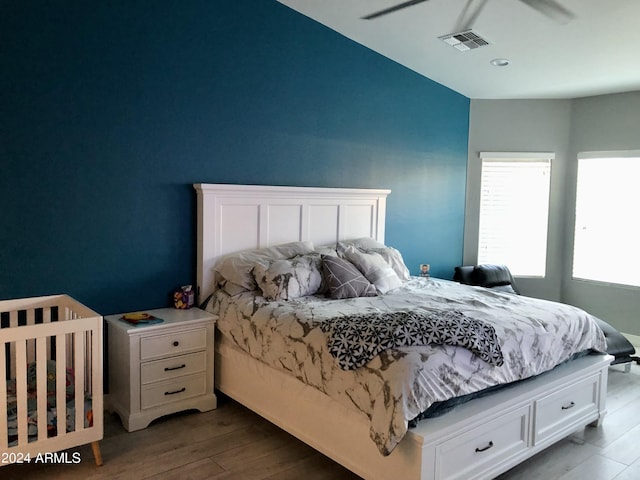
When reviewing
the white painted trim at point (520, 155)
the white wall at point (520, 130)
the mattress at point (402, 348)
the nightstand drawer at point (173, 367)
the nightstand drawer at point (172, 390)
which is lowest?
the nightstand drawer at point (172, 390)

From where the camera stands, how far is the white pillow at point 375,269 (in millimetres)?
3650

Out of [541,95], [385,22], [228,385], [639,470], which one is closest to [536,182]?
[541,95]

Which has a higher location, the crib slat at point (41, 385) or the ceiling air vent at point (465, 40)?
the ceiling air vent at point (465, 40)

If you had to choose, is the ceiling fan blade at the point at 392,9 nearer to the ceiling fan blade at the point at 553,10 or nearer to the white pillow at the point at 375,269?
the ceiling fan blade at the point at 553,10

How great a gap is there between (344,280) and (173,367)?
1210 millimetres

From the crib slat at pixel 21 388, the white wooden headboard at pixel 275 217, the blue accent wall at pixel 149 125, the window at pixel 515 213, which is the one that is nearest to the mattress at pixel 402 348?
the white wooden headboard at pixel 275 217

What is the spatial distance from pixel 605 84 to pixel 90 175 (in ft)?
15.2

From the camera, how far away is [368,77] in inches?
181

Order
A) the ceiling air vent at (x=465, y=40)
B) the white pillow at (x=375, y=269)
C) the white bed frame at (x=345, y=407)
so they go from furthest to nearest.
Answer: the ceiling air vent at (x=465, y=40) → the white pillow at (x=375, y=269) → the white bed frame at (x=345, y=407)

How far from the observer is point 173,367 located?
3.15m

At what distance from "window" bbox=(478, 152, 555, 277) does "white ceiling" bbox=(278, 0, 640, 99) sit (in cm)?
85

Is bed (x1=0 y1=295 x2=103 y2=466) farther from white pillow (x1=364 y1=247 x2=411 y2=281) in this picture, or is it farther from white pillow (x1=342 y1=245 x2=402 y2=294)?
white pillow (x1=364 y1=247 x2=411 y2=281)

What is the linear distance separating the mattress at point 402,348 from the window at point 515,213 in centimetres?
211

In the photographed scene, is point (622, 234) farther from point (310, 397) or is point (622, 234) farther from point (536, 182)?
point (310, 397)
